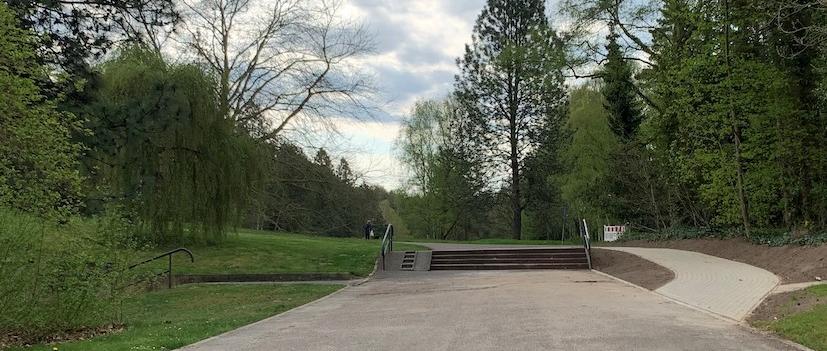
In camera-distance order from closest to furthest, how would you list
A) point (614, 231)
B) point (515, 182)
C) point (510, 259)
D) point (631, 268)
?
point (631, 268) → point (510, 259) → point (614, 231) → point (515, 182)

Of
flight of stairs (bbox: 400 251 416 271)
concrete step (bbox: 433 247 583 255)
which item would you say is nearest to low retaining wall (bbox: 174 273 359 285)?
flight of stairs (bbox: 400 251 416 271)

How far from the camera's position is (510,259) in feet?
70.6

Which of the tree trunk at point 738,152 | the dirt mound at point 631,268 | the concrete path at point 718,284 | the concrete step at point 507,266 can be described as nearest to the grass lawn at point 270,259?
the concrete step at point 507,266

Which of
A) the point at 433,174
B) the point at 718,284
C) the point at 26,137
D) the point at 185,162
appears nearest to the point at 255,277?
the point at 185,162

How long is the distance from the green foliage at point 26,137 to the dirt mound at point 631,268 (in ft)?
37.0

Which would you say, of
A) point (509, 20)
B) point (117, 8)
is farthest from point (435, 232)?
point (117, 8)

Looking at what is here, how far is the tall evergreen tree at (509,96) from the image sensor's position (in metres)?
40.1

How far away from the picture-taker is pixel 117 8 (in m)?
11.8

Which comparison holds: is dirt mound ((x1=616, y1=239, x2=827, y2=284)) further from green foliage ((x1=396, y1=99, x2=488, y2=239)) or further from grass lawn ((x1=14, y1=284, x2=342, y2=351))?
green foliage ((x1=396, y1=99, x2=488, y2=239))

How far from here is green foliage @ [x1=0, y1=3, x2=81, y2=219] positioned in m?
8.12

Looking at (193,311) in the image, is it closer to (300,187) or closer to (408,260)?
(408,260)

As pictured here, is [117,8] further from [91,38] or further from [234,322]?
[234,322]

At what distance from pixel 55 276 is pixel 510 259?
15.2 meters

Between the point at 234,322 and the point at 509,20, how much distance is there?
3572 cm
